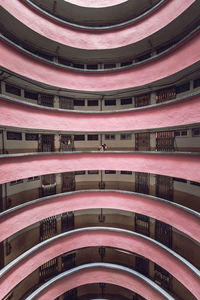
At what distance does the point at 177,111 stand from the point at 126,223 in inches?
455

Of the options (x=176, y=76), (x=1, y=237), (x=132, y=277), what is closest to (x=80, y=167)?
(x=1, y=237)

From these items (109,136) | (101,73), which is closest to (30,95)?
(101,73)

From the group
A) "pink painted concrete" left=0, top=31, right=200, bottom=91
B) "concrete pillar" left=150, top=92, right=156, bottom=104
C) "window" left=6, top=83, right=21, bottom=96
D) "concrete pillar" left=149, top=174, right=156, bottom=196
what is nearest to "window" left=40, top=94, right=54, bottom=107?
"window" left=6, top=83, right=21, bottom=96

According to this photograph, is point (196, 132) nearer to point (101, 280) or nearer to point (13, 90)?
point (13, 90)

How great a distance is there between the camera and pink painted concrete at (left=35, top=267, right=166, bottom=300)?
13.2m

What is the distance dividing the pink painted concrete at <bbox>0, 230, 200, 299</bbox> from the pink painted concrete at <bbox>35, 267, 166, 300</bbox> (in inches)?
103

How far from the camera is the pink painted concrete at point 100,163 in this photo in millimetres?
9648

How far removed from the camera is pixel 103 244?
15.0m

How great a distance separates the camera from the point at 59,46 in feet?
43.3

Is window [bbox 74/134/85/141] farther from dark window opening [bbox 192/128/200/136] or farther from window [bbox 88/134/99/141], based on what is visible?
dark window opening [bbox 192/128/200/136]

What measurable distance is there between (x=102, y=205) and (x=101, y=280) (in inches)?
286

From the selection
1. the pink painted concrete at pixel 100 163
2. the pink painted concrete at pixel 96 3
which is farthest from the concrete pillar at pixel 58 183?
the pink painted concrete at pixel 96 3

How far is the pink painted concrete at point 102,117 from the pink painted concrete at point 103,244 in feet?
29.6

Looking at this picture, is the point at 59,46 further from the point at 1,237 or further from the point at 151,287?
the point at 151,287
